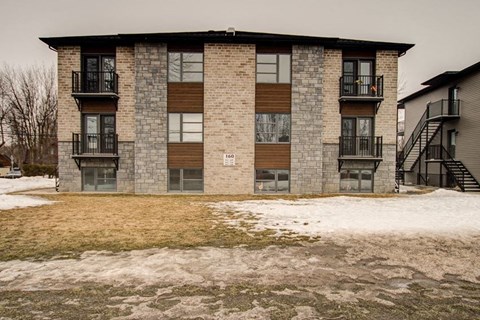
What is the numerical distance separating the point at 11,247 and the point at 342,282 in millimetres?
6756

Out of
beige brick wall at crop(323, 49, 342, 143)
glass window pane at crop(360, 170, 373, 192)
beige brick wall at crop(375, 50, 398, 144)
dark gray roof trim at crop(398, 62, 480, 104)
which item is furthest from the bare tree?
dark gray roof trim at crop(398, 62, 480, 104)

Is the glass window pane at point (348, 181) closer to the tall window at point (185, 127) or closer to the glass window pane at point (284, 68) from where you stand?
the glass window pane at point (284, 68)

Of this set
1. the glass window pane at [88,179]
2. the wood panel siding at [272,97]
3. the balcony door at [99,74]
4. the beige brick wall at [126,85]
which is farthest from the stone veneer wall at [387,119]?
the glass window pane at [88,179]

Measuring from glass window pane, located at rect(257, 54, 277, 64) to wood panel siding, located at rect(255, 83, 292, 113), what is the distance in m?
1.44

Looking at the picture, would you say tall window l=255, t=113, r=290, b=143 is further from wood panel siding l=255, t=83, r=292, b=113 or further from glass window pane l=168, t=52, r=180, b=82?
glass window pane l=168, t=52, r=180, b=82

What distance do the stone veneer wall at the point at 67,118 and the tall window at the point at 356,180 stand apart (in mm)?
16784

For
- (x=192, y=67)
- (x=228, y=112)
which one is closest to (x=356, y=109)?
(x=228, y=112)

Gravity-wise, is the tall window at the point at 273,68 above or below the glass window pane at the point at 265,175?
above

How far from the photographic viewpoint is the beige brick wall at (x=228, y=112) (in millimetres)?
17797

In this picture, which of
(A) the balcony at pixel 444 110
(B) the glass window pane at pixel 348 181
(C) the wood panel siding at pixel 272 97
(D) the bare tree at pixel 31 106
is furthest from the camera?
(D) the bare tree at pixel 31 106

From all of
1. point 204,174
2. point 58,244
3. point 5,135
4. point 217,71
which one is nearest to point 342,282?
point 58,244

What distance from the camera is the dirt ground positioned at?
11.7ft

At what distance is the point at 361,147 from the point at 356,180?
2.14m

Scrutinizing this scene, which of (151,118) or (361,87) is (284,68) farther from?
(151,118)
